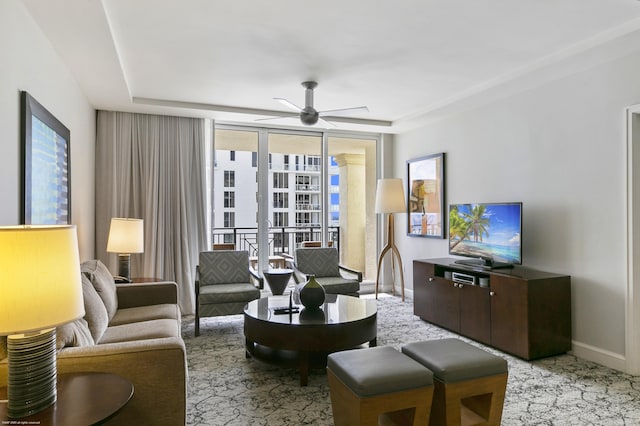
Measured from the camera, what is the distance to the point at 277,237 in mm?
6066

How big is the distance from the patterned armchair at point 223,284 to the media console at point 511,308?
2.09 m

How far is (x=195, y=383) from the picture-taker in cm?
302

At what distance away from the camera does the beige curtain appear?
4.86m

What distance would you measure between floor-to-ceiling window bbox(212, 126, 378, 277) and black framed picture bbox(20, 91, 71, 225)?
2510mm

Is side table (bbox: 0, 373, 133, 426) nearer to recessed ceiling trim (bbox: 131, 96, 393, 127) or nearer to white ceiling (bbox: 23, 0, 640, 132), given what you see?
white ceiling (bbox: 23, 0, 640, 132)

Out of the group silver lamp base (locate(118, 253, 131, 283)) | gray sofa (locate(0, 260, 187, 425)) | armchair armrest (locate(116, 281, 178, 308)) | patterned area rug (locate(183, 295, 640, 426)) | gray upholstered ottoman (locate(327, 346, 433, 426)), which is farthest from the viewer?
silver lamp base (locate(118, 253, 131, 283))

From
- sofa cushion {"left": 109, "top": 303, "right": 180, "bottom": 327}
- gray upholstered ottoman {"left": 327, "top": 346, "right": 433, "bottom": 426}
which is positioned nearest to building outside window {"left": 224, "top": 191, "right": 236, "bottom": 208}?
sofa cushion {"left": 109, "top": 303, "right": 180, "bottom": 327}

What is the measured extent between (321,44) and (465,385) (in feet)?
8.61

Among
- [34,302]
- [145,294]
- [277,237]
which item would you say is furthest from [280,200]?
[34,302]

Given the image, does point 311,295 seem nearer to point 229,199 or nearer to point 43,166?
point 43,166

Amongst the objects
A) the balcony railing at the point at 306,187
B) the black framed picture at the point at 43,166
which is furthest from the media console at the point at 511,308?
the black framed picture at the point at 43,166

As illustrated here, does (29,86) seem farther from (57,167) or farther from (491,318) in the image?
(491,318)

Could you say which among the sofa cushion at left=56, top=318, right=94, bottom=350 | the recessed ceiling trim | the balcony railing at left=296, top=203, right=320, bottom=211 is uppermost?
the recessed ceiling trim

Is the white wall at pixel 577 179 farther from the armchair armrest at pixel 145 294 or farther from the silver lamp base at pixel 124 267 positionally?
the silver lamp base at pixel 124 267
